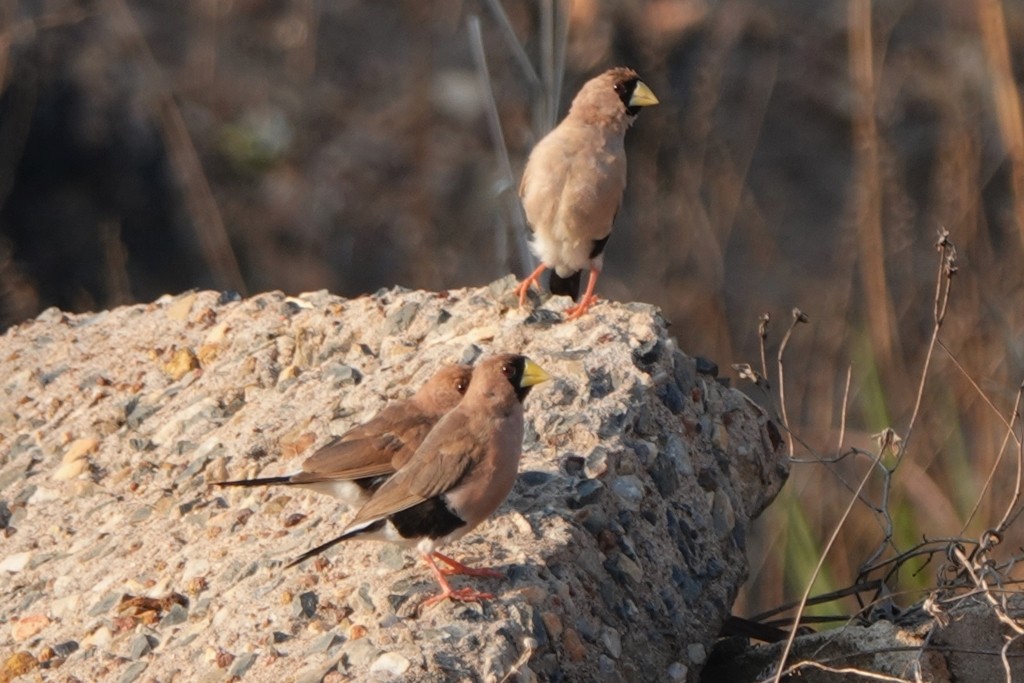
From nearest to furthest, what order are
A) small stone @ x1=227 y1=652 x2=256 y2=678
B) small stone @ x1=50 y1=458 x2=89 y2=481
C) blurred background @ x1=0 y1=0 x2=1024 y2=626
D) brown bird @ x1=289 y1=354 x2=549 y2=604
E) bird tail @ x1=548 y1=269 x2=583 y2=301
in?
small stone @ x1=227 y1=652 x2=256 y2=678 < brown bird @ x1=289 y1=354 x2=549 y2=604 < small stone @ x1=50 y1=458 x2=89 y2=481 < bird tail @ x1=548 y1=269 x2=583 y2=301 < blurred background @ x1=0 y1=0 x2=1024 y2=626

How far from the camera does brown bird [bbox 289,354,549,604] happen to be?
411cm

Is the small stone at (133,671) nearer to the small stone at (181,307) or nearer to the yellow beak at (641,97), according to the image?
the small stone at (181,307)

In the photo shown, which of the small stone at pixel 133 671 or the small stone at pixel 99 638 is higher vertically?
the small stone at pixel 133 671

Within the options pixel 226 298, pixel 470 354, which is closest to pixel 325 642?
pixel 470 354

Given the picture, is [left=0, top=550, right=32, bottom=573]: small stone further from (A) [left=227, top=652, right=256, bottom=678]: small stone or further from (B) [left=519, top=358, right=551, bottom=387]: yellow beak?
(B) [left=519, top=358, right=551, bottom=387]: yellow beak

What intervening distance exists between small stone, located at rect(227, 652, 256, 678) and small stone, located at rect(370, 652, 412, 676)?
0.28 meters

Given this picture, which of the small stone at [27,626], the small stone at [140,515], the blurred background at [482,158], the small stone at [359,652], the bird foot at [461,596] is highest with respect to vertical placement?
the bird foot at [461,596]

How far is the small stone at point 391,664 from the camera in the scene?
12.3 ft

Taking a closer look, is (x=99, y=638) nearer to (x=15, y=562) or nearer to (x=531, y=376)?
(x=15, y=562)

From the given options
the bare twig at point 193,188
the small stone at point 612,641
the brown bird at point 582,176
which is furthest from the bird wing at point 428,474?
the bare twig at point 193,188

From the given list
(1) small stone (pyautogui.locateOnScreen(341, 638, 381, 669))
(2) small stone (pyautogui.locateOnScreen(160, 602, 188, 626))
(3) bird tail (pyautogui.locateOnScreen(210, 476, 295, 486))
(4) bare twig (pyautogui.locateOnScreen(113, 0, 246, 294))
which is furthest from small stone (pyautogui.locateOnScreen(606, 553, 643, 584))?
(4) bare twig (pyautogui.locateOnScreen(113, 0, 246, 294))

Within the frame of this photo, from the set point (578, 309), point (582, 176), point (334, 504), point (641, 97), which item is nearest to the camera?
point (334, 504)

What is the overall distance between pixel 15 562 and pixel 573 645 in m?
1.46

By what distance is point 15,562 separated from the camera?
4617mm
